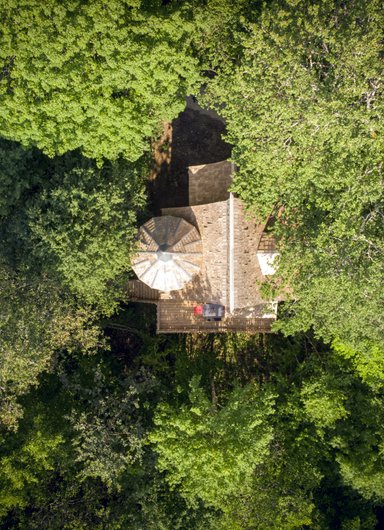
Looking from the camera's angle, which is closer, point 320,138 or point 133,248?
point 320,138

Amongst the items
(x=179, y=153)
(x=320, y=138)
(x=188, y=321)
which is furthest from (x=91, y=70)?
(x=188, y=321)

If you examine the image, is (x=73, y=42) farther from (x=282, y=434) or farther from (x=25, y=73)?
(x=282, y=434)

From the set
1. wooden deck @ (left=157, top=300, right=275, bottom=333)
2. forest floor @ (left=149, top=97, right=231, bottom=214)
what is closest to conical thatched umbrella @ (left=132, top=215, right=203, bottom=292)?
wooden deck @ (left=157, top=300, right=275, bottom=333)

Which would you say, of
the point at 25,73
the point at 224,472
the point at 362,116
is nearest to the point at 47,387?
the point at 224,472

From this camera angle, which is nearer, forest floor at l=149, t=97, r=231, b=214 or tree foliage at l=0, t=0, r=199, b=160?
tree foliage at l=0, t=0, r=199, b=160

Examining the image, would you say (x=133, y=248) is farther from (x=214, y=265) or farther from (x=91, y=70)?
(x=91, y=70)

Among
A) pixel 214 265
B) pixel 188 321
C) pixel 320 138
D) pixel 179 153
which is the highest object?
pixel 179 153

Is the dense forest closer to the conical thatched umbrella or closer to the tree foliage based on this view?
the tree foliage
